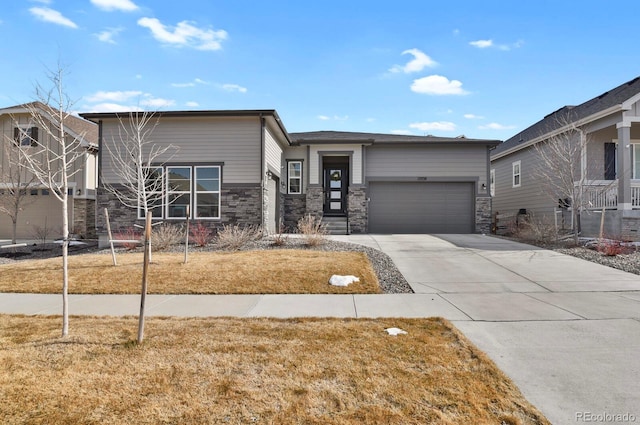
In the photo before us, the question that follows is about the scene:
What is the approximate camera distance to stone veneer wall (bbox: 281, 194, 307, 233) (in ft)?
57.4

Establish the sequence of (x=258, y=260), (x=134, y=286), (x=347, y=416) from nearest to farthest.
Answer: (x=347, y=416) < (x=134, y=286) < (x=258, y=260)

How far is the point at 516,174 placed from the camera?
19.9m

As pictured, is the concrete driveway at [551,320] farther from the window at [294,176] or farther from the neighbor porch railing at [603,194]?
the window at [294,176]

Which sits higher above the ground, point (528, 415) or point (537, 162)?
point (537, 162)

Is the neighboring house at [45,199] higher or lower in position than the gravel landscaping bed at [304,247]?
higher

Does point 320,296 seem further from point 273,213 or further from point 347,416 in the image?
point 273,213

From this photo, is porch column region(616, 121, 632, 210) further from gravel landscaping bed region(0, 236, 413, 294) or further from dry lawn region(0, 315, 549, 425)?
dry lawn region(0, 315, 549, 425)

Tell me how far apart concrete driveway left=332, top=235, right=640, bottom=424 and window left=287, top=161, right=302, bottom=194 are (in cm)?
785

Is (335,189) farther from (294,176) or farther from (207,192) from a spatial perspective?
(207,192)

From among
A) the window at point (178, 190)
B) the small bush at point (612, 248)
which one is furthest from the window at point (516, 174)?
the window at point (178, 190)

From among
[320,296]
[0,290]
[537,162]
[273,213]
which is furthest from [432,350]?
[537,162]

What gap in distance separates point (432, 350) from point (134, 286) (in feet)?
19.9

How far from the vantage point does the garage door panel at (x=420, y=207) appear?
17.1 meters

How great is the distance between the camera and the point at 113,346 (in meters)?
4.16
